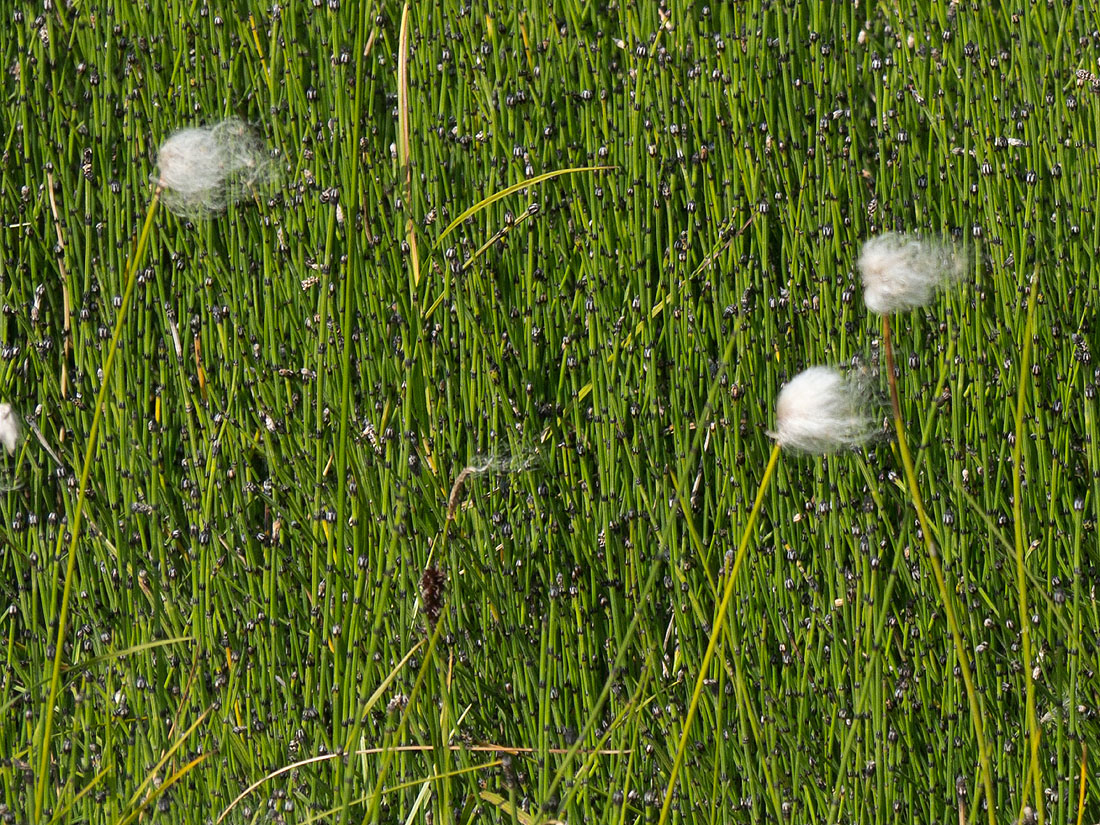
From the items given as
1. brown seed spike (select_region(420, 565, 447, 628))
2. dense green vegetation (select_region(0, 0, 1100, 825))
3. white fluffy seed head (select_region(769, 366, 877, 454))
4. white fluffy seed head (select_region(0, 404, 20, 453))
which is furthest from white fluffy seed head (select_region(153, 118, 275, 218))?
white fluffy seed head (select_region(769, 366, 877, 454))

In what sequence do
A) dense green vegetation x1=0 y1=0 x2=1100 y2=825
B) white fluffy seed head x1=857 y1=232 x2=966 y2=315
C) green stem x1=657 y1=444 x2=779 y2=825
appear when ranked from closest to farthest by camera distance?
green stem x1=657 y1=444 x2=779 y2=825 → white fluffy seed head x1=857 y1=232 x2=966 y2=315 → dense green vegetation x1=0 y1=0 x2=1100 y2=825

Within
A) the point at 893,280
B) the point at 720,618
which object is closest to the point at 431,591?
the point at 720,618

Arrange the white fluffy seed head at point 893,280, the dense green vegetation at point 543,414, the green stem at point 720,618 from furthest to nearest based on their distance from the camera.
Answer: the dense green vegetation at point 543,414 → the white fluffy seed head at point 893,280 → the green stem at point 720,618

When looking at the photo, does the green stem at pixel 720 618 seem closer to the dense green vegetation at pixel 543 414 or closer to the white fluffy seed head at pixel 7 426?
the dense green vegetation at pixel 543 414

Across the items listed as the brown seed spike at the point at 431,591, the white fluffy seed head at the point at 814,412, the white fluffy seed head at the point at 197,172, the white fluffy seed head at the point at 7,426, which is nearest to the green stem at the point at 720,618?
the white fluffy seed head at the point at 814,412

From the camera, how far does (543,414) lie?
183 cm

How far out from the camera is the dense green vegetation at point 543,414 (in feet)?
5.20

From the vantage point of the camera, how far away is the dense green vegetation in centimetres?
159

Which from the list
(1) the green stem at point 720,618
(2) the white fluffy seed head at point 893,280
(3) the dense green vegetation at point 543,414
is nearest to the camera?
(1) the green stem at point 720,618

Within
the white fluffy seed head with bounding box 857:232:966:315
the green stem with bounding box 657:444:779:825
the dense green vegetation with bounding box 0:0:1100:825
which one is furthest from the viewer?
the dense green vegetation with bounding box 0:0:1100:825

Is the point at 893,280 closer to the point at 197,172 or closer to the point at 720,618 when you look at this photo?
the point at 720,618

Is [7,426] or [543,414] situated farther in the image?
[543,414]

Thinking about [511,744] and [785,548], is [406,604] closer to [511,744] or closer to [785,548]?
[511,744]

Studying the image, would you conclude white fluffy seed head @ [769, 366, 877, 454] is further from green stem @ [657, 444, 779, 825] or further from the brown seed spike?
the brown seed spike
